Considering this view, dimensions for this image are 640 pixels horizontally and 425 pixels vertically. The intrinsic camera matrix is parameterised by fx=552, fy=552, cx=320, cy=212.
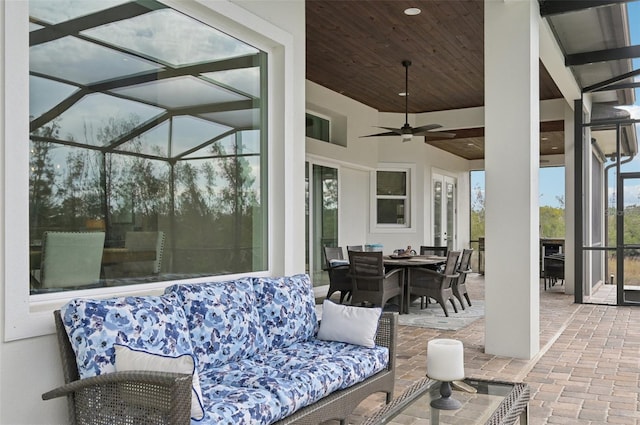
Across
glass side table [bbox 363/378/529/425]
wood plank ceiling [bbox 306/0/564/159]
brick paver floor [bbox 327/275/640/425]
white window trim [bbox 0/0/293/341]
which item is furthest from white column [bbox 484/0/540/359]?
white window trim [bbox 0/0/293/341]

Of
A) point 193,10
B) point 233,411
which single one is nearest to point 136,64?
point 193,10

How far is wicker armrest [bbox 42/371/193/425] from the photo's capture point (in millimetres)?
2021

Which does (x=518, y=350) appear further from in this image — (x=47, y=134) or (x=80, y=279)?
(x=47, y=134)

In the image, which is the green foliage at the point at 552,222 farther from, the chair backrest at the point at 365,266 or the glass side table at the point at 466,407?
the glass side table at the point at 466,407

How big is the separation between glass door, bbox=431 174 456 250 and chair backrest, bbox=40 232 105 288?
9576 millimetres

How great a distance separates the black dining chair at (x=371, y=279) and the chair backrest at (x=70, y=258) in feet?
13.8

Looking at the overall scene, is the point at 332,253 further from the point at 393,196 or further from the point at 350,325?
the point at 350,325

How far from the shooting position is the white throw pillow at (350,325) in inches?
133

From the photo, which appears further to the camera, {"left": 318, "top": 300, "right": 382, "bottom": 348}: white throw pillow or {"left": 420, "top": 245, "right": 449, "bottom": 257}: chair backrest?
{"left": 420, "top": 245, "right": 449, "bottom": 257}: chair backrest

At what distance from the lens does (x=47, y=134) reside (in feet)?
8.77

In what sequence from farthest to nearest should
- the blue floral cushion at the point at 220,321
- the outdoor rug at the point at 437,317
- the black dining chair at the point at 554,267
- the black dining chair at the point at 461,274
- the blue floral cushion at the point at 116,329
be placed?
the black dining chair at the point at 554,267 < the black dining chair at the point at 461,274 < the outdoor rug at the point at 437,317 < the blue floral cushion at the point at 220,321 < the blue floral cushion at the point at 116,329

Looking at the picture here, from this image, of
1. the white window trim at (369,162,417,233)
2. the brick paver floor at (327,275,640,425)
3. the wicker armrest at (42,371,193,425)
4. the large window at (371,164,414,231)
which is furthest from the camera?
the large window at (371,164,414,231)

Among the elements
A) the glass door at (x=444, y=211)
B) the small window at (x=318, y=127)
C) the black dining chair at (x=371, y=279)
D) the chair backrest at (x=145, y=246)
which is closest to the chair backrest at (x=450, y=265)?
the black dining chair at (x=371, y=279)

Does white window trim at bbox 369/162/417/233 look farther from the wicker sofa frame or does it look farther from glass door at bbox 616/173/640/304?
the wicker sofa frame
